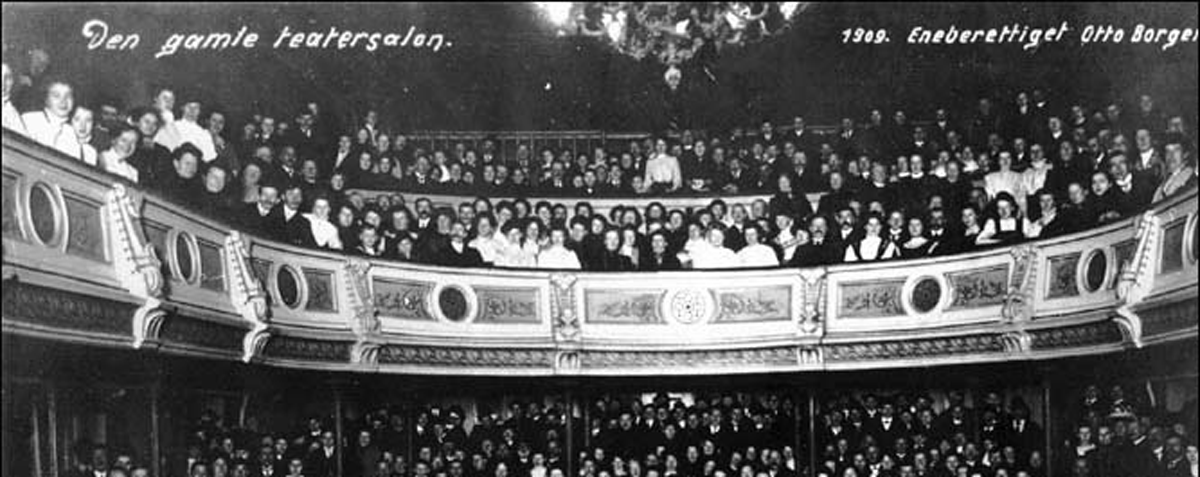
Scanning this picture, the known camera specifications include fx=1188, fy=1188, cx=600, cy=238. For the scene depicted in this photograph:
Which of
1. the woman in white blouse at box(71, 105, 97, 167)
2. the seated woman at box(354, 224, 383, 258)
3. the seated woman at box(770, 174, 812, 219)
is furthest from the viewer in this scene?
the seated woman at box(770, 174, 812, 219)

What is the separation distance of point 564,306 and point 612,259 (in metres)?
0.46

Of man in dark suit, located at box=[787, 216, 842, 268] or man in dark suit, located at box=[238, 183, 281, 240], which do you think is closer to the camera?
man in dark suit, located at box=[238, 183, 281, 240]

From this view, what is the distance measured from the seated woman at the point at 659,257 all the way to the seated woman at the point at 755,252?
1.45 ft

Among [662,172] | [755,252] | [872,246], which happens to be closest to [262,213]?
[662,172]

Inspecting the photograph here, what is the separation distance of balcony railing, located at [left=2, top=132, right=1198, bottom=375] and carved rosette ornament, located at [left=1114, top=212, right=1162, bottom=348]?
0.03 feet

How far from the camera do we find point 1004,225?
7.34 metres

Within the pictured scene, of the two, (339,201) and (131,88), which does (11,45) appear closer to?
(131,88)

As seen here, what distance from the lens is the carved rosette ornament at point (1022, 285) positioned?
23.7ft

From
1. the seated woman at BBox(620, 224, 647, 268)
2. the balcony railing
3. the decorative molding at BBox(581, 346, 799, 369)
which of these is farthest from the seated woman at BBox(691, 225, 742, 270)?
the decorative molding at BBox(581, 346, 799, 369)

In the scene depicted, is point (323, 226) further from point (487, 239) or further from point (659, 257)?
point (659, 257)

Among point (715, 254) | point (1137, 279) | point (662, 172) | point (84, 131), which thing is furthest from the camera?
point (715, 254)

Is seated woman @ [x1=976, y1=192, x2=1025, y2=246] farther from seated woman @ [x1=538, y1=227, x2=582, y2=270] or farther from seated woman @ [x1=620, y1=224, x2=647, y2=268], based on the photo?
seated woman @ [x1=538, y1=227, x2=582, y2=270]

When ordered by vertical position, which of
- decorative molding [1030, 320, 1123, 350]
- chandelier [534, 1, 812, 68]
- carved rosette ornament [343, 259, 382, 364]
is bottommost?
decorative molding [1030, 320, 1123, 350]

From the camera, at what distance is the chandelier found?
6246 millimetres
